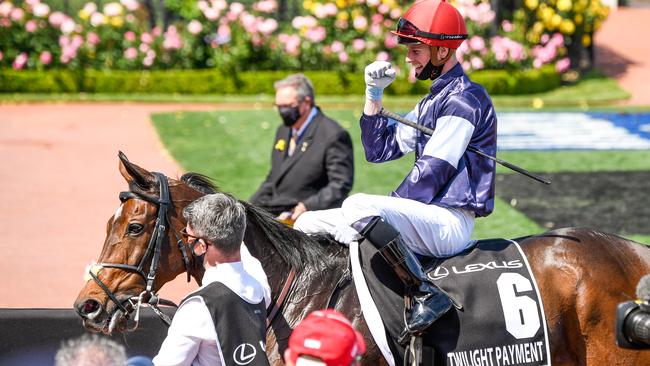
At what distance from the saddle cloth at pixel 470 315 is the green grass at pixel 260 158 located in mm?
4946

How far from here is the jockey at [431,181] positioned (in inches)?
169

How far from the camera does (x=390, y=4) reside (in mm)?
17859

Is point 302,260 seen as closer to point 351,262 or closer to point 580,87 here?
point 351,262

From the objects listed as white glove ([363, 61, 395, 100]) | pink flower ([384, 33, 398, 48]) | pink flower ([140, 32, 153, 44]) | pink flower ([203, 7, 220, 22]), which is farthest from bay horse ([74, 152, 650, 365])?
pink flower ([140, 32, 153, 44])

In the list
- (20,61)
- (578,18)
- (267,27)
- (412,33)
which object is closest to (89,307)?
(412,33)

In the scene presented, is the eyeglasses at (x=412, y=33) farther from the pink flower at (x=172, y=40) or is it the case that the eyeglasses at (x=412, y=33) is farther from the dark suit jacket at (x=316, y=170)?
the pink flower at (x=172, y=40)

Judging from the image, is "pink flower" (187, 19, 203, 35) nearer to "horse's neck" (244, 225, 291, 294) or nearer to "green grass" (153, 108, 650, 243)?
"green grass" (153, 108, 650, 243)

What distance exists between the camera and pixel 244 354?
374 centimetres

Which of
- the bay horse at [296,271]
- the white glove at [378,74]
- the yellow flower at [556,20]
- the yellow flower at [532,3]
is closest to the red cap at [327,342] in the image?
the bay horse at [296,271]

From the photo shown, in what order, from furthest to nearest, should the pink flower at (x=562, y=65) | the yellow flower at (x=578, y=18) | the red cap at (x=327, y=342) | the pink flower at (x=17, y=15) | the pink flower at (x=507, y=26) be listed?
1. the yellow flower at (x=578, y=18)
2. the pink flower at (x=562, y=65)
3. the pink flower at (x=507, y=26)
4. the pink flower at (x=17, y=15)
5. the red cap at (x=327, y=342)

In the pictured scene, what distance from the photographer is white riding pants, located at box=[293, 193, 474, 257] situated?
4.33 m

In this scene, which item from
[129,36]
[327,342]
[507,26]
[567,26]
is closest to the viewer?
[327,342]

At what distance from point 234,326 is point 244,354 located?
12 centimetres

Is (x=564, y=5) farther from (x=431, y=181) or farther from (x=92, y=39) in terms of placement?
(x=431, y=181)
